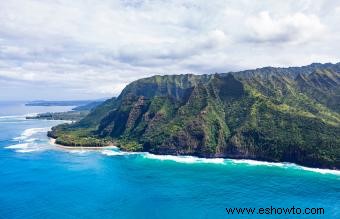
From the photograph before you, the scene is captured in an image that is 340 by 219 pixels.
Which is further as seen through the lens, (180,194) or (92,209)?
(180,194)

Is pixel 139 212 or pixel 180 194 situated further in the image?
pixel 180 194

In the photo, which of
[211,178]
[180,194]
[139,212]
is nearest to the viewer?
[139,212]

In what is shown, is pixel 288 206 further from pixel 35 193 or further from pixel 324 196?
pixel 35 193

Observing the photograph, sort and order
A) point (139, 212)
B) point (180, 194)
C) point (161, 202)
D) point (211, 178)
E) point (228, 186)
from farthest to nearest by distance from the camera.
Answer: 1. point (211, 178)
2. point (228, 186)
3. point (180, 194)
4. point (161, 202)
5. point (139, 212)

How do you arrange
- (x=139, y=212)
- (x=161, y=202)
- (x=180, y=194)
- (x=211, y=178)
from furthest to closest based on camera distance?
1. (x=211, y=178)
2. (x=180, y=194)
3. (x=161, y=202)
4. (x=139, y=212)

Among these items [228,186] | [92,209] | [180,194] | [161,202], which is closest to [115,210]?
[92,209]

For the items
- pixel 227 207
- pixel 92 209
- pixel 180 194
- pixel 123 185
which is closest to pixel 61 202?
pixel 92 209

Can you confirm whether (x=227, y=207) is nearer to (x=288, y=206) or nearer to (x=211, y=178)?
(x=288, y=206)

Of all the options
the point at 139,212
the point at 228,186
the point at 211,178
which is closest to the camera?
the point at 139,212

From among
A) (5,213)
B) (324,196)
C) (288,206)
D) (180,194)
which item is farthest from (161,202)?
(324,196)
